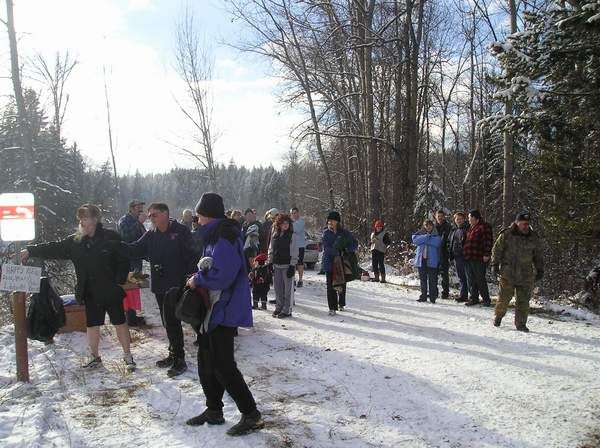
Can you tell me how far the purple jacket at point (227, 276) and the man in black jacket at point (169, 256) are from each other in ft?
5.72

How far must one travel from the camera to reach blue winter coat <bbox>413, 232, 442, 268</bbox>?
34.1 ft

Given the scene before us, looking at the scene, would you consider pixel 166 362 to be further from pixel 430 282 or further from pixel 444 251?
pixel 444 251

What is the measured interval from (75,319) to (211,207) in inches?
172

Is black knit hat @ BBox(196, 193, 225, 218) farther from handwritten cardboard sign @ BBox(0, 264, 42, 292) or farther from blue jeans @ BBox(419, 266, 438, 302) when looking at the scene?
blue jeans @ BBox(419, 266, 438, 302)

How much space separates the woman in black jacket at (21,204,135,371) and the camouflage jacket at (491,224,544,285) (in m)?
5.86

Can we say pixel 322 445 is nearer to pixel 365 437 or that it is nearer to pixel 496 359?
pixel 365 437

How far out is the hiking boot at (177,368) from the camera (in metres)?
5.77

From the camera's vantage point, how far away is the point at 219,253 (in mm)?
4176

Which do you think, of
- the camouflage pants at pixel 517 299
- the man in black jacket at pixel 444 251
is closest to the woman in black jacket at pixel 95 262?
the camouflage pants at pixel 517 299

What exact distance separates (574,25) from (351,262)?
511 centimetres

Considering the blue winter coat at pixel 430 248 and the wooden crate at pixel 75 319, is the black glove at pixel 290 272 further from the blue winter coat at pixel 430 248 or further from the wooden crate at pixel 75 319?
the wooden crate at pixel 75 319

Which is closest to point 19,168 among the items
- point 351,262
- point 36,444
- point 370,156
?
point 370,156

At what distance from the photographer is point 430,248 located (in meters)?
10.4

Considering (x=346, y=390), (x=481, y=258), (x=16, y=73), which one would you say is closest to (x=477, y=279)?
(x=481, y=258)
